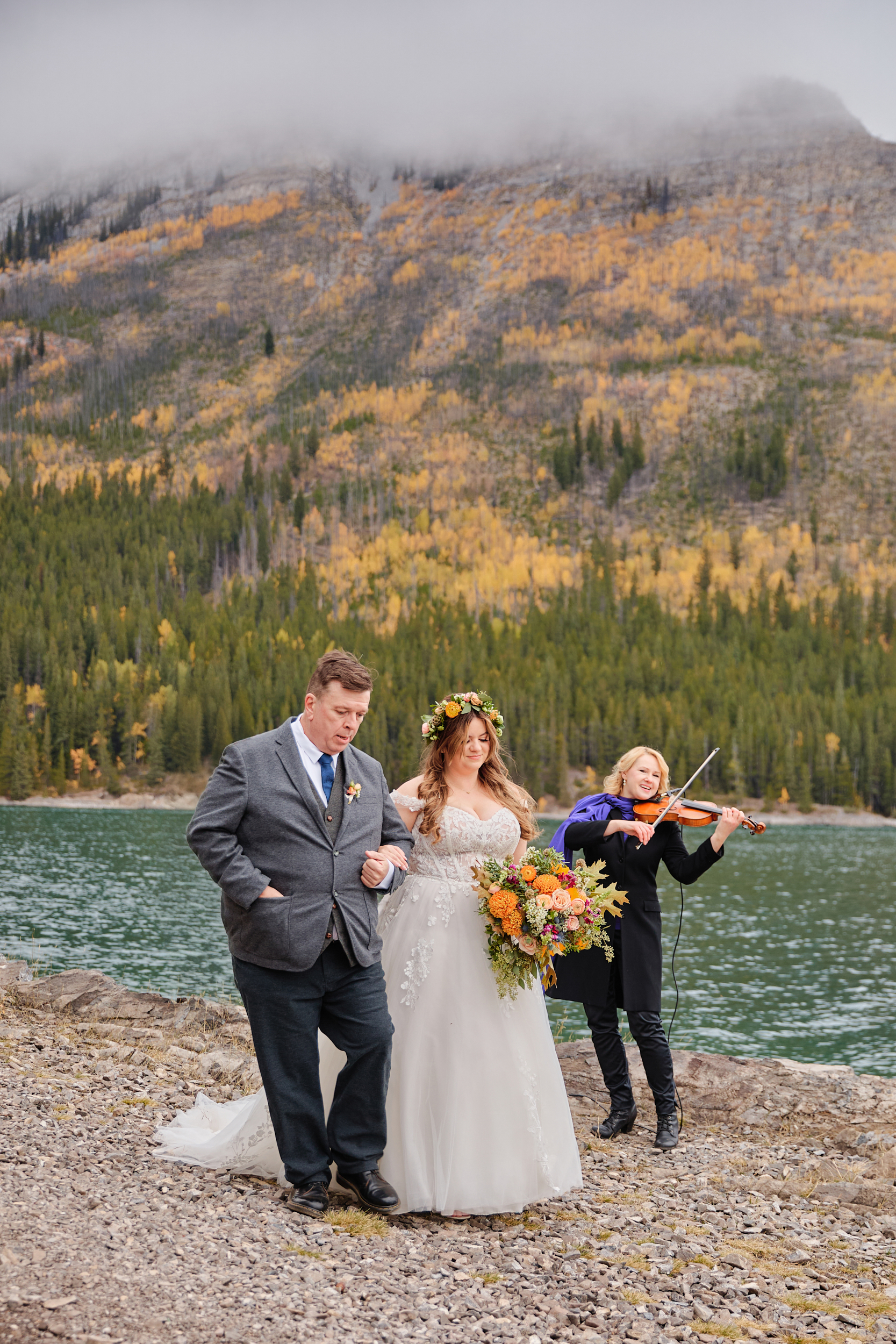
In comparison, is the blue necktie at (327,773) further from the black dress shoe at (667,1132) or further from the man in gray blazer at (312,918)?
the black dress shoe at (667,1132)

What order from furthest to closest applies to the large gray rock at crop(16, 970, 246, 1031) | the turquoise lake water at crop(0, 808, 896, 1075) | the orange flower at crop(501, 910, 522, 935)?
the turquoise lake water at crop(0, 808, 896, 1075)
the large gray rock at crop(16, 970, 246, 1031)
the orange flower at crop(501, 910, 522, 935)

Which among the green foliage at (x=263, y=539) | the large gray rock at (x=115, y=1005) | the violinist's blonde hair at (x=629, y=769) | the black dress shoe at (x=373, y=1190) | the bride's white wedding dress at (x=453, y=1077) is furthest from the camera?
the green foliage at (x=263, y=539)

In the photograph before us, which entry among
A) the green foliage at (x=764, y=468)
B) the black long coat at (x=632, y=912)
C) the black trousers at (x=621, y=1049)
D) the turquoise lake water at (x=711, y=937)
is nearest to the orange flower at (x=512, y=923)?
the black long coat at (x=632, y=912)

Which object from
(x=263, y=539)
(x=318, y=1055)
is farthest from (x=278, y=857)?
(x=263, y=539)

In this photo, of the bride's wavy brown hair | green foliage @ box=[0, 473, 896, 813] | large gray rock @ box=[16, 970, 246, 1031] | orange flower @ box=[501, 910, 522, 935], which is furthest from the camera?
green foliage @ box=[0, 473, 896, 813]

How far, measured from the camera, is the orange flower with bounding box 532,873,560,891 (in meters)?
6.27

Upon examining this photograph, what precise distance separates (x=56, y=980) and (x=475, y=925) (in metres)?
8.38

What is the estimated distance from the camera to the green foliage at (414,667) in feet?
324

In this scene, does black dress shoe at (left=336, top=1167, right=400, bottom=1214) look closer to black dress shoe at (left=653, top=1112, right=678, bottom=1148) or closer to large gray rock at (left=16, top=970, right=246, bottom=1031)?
black dress shoe at (left=653, top=1112, right=678, bottom=1148)

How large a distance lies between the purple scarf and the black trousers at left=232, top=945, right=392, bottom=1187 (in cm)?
250

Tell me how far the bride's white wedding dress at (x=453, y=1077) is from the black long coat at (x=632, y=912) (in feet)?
4.65

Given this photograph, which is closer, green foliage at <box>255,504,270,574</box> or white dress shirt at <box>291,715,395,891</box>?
white dress shirt at <box>291,715,395,891</box>

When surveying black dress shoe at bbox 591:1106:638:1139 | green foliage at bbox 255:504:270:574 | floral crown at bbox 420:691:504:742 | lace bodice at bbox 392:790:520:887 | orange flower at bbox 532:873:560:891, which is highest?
green foliage at bbox 255:504:270:574

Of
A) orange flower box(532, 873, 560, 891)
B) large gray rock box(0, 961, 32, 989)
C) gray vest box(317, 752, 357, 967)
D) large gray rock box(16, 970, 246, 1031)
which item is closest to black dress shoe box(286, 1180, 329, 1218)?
gray vest box(317, 752, 357, 967)
